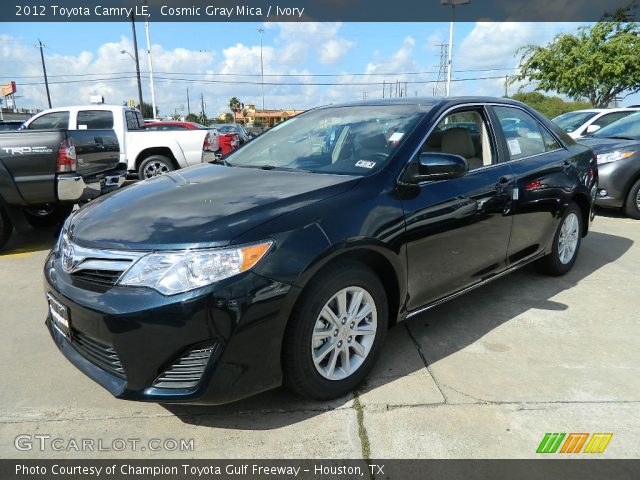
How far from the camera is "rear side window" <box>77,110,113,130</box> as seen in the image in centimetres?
959

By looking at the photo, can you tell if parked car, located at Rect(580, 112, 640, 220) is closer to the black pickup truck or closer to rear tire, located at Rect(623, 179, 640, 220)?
rear tire, located at Rect(623, 179, 640, 220)

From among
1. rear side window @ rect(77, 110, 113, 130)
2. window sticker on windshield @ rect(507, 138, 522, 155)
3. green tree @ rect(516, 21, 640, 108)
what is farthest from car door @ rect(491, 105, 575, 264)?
green tree @ rect(516, 21, 640, 108)

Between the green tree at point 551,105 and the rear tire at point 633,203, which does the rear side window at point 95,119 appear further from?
the green tree at point 551,105

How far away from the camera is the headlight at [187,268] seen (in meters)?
2.11

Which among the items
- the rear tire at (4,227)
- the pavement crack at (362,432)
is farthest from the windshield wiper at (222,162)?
the rear tire at (4,227)

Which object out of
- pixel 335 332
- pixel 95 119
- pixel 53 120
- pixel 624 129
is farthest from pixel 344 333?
pixel 53 120

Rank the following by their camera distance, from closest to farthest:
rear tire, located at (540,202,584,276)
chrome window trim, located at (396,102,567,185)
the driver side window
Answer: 1. chrome window trim, located at (396,102,567,185)
2. the driver side window
3. rear tire, located at (540,202,584,276)

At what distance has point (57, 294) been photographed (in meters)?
2.46

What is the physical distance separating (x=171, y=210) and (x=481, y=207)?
2.07 m

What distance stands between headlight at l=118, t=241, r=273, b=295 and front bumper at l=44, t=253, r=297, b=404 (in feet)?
0.13

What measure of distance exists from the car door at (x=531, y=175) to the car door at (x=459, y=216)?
0.15 meters

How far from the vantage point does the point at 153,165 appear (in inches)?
400

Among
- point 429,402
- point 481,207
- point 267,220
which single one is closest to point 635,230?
point 481,207

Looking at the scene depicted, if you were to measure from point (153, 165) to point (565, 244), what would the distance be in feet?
27.0
